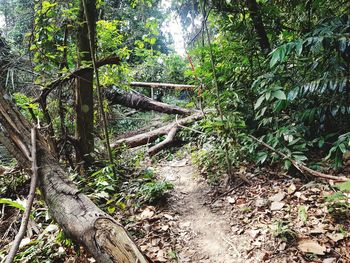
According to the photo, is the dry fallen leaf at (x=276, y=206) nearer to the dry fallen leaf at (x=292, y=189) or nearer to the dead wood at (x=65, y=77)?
the dry fallen leaf at (x=292, y=189)

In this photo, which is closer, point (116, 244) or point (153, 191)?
point (116, 244)

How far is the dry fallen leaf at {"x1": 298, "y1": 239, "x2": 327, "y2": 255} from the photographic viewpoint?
6.13ft

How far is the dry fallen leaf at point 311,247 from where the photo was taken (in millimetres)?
1870

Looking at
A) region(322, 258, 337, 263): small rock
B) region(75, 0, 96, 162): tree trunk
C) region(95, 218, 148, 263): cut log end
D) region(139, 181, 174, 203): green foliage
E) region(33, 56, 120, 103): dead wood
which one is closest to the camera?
region(95, 218, 148, 263): cut log end

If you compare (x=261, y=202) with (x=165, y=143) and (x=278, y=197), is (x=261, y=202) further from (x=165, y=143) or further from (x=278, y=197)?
(x=165, y=143)

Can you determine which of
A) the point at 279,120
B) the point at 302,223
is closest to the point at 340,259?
the point at 302,223

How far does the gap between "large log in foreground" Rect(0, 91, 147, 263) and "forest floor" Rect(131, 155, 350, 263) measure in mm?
778

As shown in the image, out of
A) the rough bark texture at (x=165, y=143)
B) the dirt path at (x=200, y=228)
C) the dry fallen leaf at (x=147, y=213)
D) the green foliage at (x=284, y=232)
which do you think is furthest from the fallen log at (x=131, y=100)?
the green foliage at (x=284, y=232)

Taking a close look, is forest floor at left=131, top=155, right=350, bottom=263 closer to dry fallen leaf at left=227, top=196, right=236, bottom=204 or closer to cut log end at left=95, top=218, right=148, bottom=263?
dry fallen leaf at left=227, top=196, right=236, bottom=204

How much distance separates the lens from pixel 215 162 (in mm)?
3689

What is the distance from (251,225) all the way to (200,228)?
53 centimetres

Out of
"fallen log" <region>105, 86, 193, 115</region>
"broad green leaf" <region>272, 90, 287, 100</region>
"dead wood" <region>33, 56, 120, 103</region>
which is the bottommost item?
"broad green leaf" <region>272, 90, 287, 100</region>

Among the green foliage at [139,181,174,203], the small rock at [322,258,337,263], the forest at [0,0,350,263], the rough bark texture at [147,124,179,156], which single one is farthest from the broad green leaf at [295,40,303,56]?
the rough bark texture at [147,124,179,156]

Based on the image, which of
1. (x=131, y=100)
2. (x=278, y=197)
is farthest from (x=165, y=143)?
Answer: (x=131, y=100)
